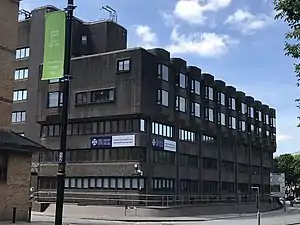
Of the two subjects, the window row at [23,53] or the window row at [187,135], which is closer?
the window row at [187,135]

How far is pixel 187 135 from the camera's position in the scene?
57.1 metres

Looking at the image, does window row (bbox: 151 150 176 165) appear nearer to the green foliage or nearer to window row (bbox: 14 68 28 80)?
window row (bbox: 14 68 28 80)

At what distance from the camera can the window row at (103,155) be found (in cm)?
4803

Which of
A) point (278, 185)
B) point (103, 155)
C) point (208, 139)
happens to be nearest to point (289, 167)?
point (208, 139)

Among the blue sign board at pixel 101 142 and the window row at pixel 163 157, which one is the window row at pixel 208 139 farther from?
the blue sign board at pixel 101 142

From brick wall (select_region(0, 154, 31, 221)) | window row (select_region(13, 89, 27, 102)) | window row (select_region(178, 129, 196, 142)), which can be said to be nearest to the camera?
brick wall (select_region(0, 154, 31, 221))

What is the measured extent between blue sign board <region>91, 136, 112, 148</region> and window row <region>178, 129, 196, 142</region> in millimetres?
9245

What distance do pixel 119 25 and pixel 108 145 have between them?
19839 mm

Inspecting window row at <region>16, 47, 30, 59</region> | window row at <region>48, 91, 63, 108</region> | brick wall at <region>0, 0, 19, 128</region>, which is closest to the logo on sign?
window row at <region>48, 91, 63, 108</region>

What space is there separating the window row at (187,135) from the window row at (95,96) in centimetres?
983

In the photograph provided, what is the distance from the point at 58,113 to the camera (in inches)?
2056

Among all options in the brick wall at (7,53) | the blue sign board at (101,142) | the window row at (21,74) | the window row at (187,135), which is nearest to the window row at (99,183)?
the blue sign board at (101,142)

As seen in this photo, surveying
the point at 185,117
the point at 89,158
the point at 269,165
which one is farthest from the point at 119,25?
the point at 269,165

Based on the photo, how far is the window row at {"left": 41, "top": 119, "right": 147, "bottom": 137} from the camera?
48594 millimetres
